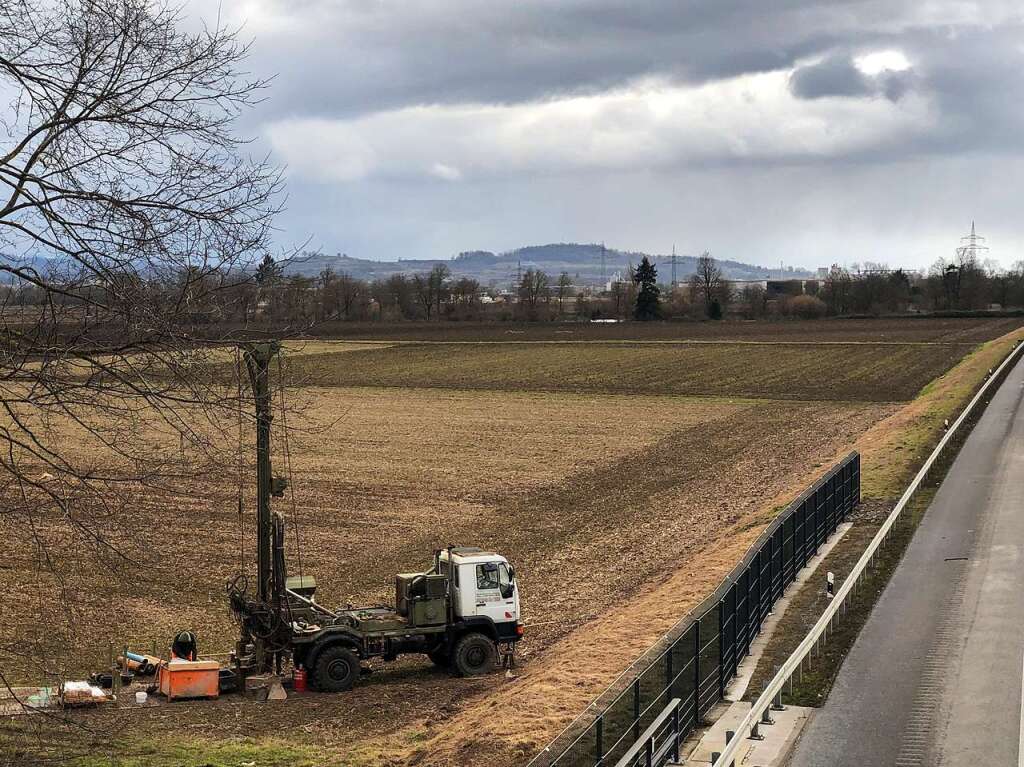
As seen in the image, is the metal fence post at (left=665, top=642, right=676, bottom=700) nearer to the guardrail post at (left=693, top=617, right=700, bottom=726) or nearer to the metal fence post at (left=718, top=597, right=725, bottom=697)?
the guardrail post at (left=693, top=617, right=700, bottom=726)

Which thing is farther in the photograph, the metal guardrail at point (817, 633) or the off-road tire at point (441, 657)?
the off-road tire at point (441, 657)

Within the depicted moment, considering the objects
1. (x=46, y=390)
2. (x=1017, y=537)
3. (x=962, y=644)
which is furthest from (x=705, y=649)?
(x=1017, y=537)

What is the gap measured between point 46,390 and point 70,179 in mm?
1721

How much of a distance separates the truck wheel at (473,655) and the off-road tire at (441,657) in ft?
0.65

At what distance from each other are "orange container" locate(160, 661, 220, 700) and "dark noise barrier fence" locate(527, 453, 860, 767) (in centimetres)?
707

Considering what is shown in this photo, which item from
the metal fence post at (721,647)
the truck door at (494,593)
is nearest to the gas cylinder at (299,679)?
the truck door at (494,593)

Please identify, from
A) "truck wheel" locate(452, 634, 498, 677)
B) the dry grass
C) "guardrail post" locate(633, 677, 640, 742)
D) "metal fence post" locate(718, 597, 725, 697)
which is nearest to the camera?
"guardrail post" locate(633, 677, 640, 742)

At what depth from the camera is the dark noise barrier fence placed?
47.4 ft

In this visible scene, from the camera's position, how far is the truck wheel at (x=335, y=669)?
21547 mm

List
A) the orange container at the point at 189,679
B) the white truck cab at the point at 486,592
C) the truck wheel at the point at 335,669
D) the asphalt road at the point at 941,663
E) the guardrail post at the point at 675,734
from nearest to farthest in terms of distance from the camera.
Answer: the guardrail post at the point at 675,734 → the asphalt road at the point at 941,663 → the orange container at the point at 189,679 → the truck wheel at the point at 335,669 → the white truck cab at the point at 486,592

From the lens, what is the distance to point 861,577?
85.2ft

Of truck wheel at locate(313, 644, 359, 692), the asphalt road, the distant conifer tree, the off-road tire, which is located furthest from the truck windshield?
the distant conifer tree

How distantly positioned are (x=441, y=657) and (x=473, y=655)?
2.33 feet

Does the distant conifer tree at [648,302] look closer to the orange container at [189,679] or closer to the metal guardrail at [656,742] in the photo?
the orange container at [189,679]
